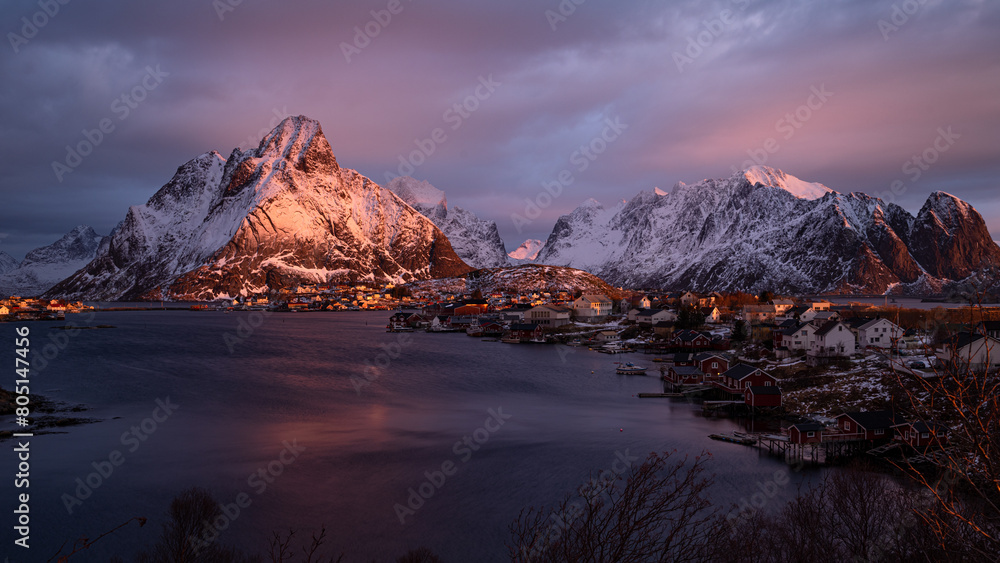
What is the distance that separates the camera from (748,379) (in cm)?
3466

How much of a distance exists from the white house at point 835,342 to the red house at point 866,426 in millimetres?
15857

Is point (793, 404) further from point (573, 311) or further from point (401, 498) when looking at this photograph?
point (573, 311)

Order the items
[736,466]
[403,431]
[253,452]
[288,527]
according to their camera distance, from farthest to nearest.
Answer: [403,431] → [253,452] → [736,466] → [288,527]

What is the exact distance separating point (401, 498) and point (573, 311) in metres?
74.3

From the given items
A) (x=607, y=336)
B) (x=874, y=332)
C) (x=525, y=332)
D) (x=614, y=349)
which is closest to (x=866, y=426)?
(x=874, y=332)

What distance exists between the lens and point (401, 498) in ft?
67.3

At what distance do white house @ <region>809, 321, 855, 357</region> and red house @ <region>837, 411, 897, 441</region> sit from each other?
15857 millimetres

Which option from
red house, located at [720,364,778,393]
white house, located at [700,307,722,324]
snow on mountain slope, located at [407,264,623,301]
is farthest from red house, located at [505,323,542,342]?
snow on mountain slope, located at [407,264,623,301]

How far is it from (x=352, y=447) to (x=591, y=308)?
223ft

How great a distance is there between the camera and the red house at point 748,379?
34375 millimetres

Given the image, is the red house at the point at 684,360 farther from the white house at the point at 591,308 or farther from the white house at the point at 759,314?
the white house at the point at 591,308

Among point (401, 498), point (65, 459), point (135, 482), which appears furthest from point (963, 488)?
point (65, 459)

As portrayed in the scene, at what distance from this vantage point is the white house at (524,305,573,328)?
86.0m

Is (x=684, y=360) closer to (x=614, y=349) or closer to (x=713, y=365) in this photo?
(x=713, y=365)
